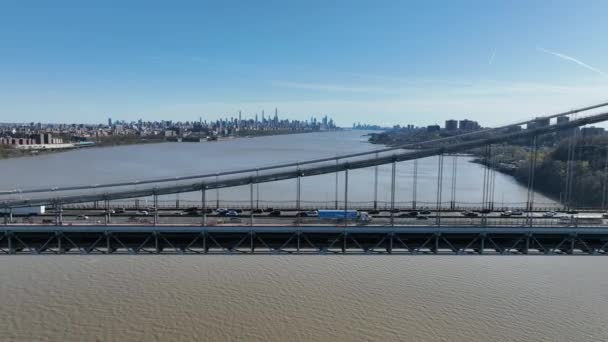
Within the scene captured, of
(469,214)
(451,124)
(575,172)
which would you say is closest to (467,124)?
(451,124)

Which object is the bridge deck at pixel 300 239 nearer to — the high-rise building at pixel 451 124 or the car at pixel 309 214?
the car at pixel 309 214

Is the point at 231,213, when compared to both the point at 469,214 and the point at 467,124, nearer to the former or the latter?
the point at 469,214

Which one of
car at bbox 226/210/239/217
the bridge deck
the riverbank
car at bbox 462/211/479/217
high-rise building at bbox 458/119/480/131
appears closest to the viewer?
the bridge deck

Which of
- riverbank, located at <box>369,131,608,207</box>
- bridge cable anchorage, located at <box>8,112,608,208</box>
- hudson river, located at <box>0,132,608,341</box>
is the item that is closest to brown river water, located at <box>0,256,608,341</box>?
hudson river, located at <box>0,132,608,341</box>

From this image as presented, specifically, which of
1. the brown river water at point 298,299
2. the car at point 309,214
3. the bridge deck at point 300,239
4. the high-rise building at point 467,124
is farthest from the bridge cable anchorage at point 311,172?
the high-rise building at point 467,124

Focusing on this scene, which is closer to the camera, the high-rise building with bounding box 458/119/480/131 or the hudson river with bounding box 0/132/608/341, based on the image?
the hudson river with bounding box 0/132/608/341

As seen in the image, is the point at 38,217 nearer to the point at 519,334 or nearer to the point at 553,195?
the point at 519,334

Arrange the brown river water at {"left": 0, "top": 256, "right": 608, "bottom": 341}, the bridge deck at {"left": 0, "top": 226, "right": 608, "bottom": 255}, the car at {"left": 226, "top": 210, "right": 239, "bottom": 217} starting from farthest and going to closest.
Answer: the car at {"left": 226, "top": 210, "right": 239, "bottom": 217}
the bridge deck at {"left": 0, "top": 226, "right": 608, "bottom": 255}
the brown river water at {"left": 0, "top": 256, "right": 608, "bottom": 341}

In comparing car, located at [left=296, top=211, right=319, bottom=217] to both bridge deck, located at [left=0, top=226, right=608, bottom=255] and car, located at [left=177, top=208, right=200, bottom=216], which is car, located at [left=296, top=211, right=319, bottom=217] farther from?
car, located at [left=177, top=208, right=200, bottom=216]
